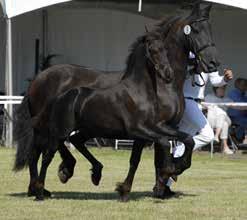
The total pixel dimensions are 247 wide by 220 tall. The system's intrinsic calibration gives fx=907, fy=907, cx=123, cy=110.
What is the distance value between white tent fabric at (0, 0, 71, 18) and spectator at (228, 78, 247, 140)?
4068 mm

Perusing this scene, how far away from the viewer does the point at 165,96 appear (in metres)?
9.94

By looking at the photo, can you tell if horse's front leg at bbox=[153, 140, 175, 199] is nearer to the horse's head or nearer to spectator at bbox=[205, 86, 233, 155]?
the horse's head

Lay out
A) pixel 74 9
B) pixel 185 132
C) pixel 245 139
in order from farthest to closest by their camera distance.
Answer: pixel 74 9, pixel 245 139, pixel 185 132

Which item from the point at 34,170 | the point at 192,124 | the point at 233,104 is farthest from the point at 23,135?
the point at 233,104

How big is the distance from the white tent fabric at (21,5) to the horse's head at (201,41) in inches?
290

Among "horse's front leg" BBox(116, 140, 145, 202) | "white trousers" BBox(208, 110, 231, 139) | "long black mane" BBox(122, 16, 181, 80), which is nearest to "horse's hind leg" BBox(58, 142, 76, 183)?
"horse's front leg" BBox(116, 140, 145, 202)

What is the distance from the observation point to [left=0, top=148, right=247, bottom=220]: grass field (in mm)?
9023

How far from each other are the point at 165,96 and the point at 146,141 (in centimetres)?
54

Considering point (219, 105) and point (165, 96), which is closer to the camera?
point (165, 96)

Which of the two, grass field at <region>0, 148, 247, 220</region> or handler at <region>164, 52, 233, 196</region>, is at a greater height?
handler at <region>164, 52, 233, 196</region>

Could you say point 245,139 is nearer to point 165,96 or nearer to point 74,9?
point 74,9

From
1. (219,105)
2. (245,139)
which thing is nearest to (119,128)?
(219,105)

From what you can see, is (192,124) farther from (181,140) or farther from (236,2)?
(236,2)

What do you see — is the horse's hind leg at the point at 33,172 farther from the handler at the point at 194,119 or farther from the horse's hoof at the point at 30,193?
the handler at the point at 194,119
